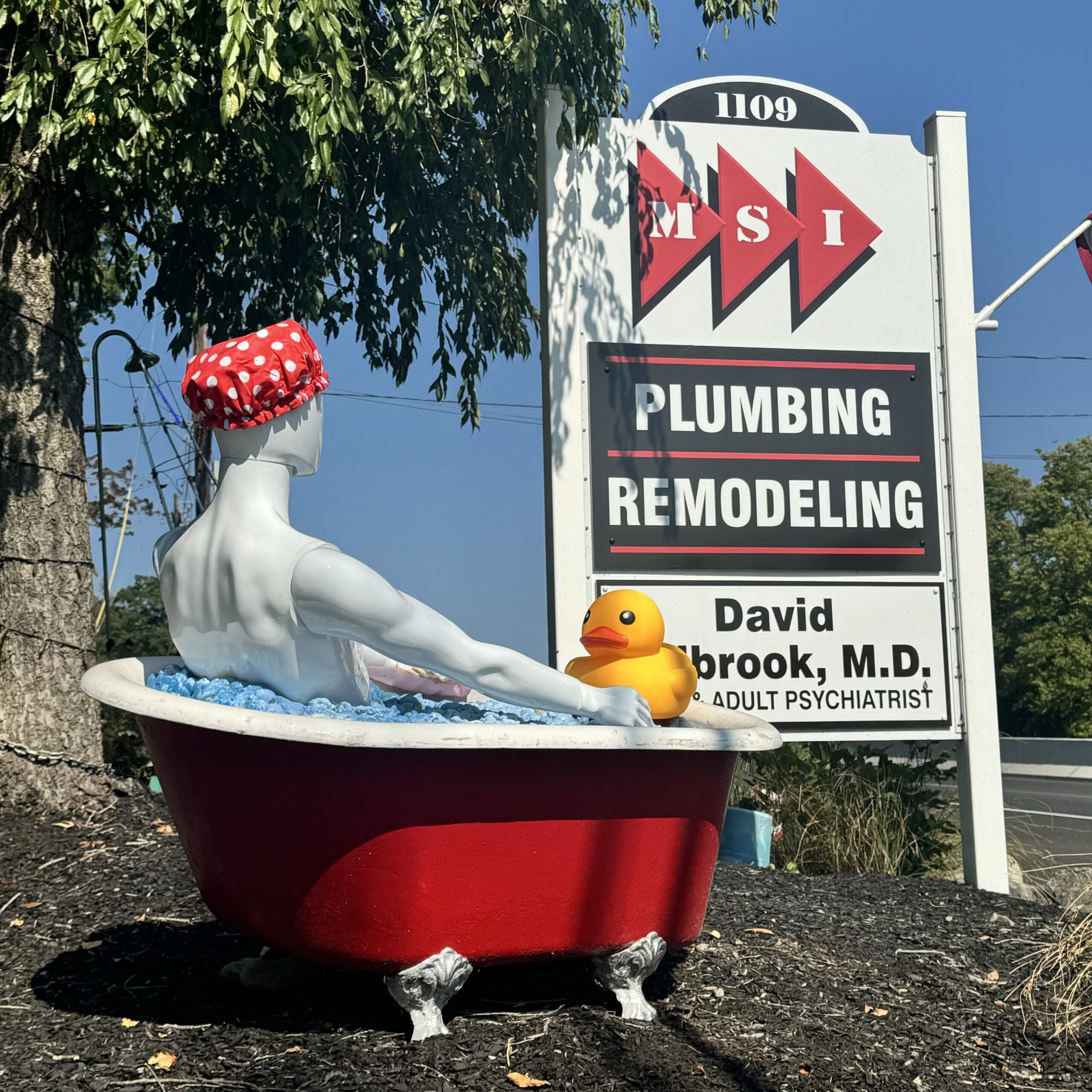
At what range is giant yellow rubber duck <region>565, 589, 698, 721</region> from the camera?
9.19ft

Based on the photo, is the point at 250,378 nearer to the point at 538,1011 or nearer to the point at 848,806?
the point at 538,1011

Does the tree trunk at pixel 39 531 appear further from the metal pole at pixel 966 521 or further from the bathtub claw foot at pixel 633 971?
the metal pole at pixel 966 521

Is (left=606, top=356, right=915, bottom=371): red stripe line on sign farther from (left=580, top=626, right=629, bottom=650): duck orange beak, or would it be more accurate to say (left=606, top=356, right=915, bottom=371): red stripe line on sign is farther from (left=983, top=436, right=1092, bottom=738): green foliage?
(left=983, top=436, right=1092, bottom=738): green foliage

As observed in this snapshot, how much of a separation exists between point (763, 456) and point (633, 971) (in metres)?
2.82

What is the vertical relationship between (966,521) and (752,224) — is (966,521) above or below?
below

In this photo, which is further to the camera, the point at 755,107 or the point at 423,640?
the point at 755,107

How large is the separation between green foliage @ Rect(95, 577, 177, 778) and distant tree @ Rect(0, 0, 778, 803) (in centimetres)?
59

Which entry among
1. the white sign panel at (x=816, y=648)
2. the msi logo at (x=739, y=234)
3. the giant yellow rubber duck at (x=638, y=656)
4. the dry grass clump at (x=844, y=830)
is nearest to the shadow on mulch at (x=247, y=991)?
the giant yellow rubber duck at (x=638, y=656)

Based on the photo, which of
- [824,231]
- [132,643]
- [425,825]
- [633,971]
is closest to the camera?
[425,825]

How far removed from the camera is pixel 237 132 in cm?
451

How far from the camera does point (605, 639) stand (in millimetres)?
2846

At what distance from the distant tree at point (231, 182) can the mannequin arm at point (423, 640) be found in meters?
1.88

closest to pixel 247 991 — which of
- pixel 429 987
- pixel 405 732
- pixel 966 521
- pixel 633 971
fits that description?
pixel 429 987

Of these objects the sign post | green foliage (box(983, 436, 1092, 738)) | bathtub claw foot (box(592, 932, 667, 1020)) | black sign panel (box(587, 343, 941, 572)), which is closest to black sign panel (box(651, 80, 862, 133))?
the sign post
